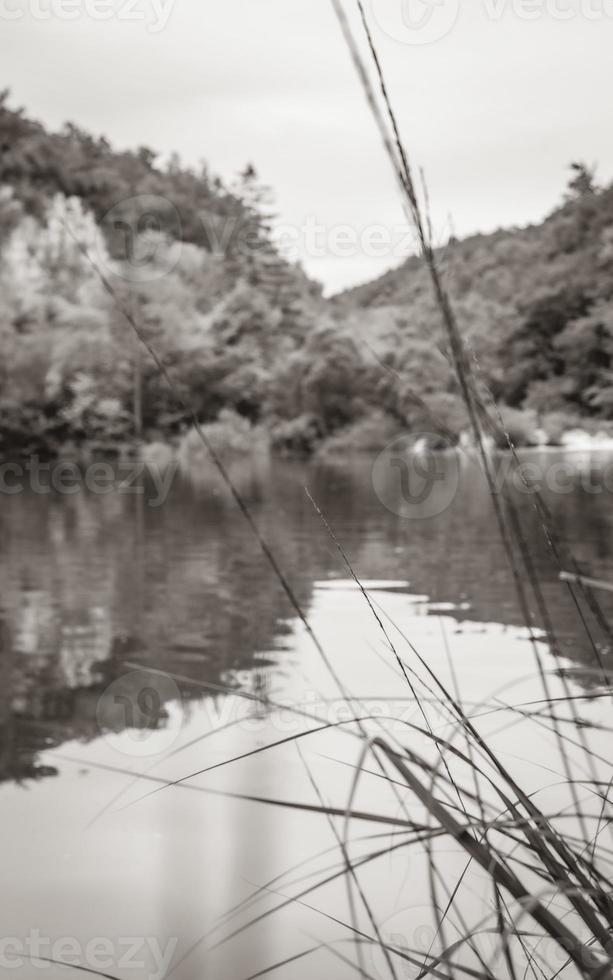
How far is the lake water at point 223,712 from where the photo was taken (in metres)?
1.66

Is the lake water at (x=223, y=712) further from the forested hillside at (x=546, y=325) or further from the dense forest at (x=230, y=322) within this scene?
the forested hillside at (x=546, y=325)

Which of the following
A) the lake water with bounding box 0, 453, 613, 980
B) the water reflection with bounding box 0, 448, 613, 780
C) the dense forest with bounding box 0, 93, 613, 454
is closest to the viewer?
the lake water with bounding box 0, 453, 613, 980

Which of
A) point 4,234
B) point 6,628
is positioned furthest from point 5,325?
point 6,628

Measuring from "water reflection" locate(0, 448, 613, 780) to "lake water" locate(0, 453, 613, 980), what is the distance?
0.07 feet

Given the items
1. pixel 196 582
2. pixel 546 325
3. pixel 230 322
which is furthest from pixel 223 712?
pixel 546 325

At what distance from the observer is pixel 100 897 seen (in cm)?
182

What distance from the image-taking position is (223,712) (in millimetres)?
3072

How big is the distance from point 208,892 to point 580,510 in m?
7.04

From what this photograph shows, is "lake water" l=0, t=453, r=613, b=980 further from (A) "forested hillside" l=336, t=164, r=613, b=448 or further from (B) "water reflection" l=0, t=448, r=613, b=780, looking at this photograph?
(A) "forested hillside" l=336, t=164, r=613, b=448

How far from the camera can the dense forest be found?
68.7 feet

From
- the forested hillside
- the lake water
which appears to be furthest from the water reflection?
the forested hillside

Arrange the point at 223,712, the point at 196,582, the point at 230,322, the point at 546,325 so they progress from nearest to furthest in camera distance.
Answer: the point at 223,712
the point at 196,582
the point at 230,322
the point at 546,325

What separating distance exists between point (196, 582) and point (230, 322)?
65.1 ft

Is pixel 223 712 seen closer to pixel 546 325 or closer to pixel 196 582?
pixel 196 582
